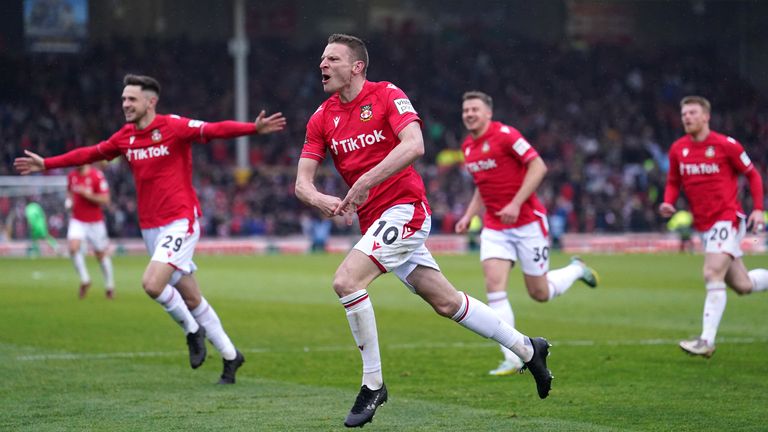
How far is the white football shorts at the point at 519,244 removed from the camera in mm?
11055

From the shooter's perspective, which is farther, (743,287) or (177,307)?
(743,287)

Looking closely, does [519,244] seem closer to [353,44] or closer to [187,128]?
[187,128]

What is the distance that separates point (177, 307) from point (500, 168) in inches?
133

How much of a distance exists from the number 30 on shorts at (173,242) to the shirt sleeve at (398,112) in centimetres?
324

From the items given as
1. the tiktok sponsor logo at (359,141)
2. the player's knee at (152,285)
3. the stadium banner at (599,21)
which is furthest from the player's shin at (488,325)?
the stadium banner at (599,21)

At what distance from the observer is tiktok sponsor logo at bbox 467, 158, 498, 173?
1102cm

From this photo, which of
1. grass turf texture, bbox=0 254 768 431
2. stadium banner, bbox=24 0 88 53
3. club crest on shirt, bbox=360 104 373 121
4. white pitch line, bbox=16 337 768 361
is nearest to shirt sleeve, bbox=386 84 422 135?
club crest on shirt, bbox=360 104 373 121

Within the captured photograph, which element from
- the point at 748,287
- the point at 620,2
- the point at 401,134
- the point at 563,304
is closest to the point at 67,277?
the point at 563,304

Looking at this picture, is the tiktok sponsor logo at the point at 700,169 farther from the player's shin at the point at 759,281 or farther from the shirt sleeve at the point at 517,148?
the shirt sleeve at the point at 517,148

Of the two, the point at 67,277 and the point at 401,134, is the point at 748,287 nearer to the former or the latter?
the point at 401,134

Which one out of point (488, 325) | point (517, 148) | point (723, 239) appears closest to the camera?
point (488, 325)

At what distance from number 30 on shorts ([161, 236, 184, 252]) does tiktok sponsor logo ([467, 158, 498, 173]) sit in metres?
2.99

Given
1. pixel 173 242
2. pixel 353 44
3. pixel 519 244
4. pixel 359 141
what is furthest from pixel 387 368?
pixel 353 44

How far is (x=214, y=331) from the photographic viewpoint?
391 inches
